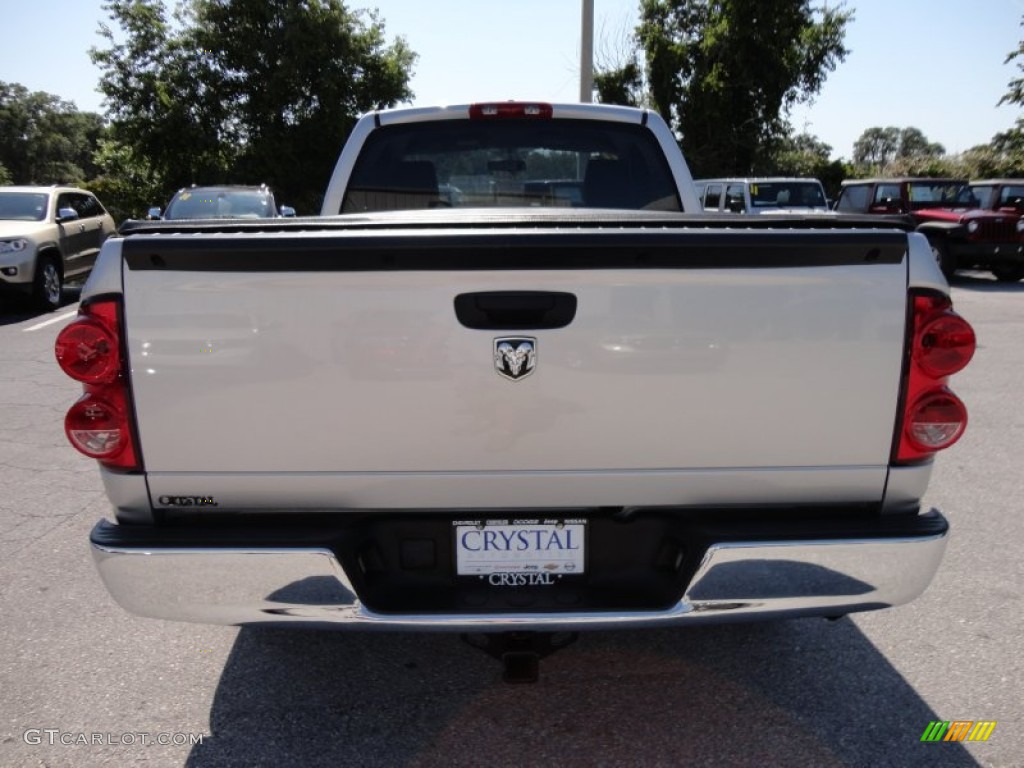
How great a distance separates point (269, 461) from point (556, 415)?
2.50 ft

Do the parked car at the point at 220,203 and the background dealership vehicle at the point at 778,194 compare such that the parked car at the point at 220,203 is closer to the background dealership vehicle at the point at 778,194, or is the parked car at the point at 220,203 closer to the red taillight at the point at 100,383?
the background dealership vehicle at the point at 778,194

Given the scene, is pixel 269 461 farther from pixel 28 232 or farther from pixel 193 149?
pixel 193 149

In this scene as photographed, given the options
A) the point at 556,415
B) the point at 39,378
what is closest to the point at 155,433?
the point at 556,415

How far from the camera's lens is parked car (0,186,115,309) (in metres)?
11.8

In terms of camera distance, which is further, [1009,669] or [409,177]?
[409,177]

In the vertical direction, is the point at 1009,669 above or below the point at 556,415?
below

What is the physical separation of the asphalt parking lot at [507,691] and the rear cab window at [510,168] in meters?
2.04

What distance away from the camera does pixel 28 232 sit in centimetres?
1212

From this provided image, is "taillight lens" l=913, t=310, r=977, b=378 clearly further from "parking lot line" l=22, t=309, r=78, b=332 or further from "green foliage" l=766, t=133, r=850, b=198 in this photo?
"green foliage" l=766, t=133, r=850, b=198

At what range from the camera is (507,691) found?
9.77ft

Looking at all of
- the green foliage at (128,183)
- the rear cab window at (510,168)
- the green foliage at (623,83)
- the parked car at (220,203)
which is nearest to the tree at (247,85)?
the green foliage at (128,183)

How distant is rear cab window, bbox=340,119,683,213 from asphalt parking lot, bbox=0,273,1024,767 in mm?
2045

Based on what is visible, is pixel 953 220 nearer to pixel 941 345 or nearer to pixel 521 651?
pixel 941 345

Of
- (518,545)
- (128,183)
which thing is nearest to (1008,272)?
(518,545)
